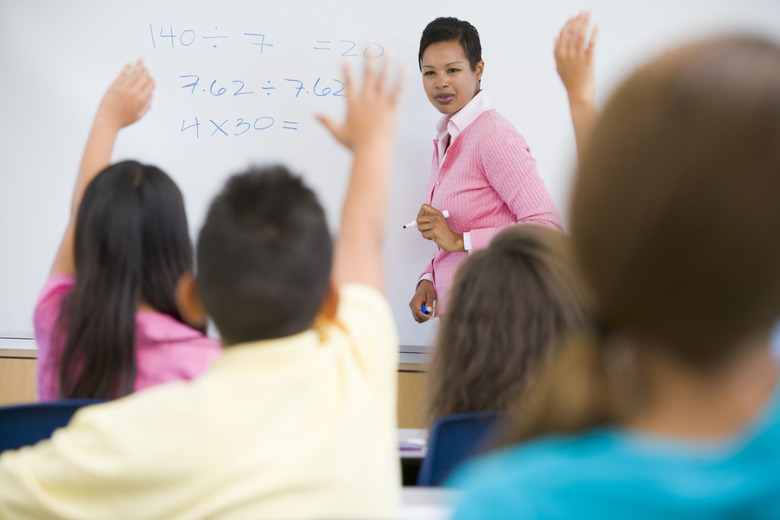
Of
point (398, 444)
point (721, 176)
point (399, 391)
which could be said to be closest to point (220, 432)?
point (721, 176)

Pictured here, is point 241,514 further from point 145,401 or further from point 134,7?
point 134,7

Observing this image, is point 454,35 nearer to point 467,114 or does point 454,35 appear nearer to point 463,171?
point 467,114

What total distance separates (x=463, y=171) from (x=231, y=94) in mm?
952

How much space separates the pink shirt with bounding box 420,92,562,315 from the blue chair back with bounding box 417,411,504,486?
1516mm

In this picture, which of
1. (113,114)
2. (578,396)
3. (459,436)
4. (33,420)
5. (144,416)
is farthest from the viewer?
(113,114)

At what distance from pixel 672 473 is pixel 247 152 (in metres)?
2.90

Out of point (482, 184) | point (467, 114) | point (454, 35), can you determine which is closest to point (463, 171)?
point (482, 184)

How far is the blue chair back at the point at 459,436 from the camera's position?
132cm

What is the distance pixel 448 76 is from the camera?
3182 millimetres

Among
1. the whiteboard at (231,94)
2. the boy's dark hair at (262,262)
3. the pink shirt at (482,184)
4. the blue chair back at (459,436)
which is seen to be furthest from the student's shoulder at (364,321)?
the whiteboard at (231,94)

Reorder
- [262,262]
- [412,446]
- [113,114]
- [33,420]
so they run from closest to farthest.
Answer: [262,262] < [33,420] < [412,446] < [113,114]

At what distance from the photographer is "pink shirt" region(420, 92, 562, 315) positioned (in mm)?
2926

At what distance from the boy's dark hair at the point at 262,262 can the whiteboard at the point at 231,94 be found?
6.75 ft

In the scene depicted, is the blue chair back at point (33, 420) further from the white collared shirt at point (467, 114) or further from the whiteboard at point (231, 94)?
the white collared shirt at point (467, 114)
